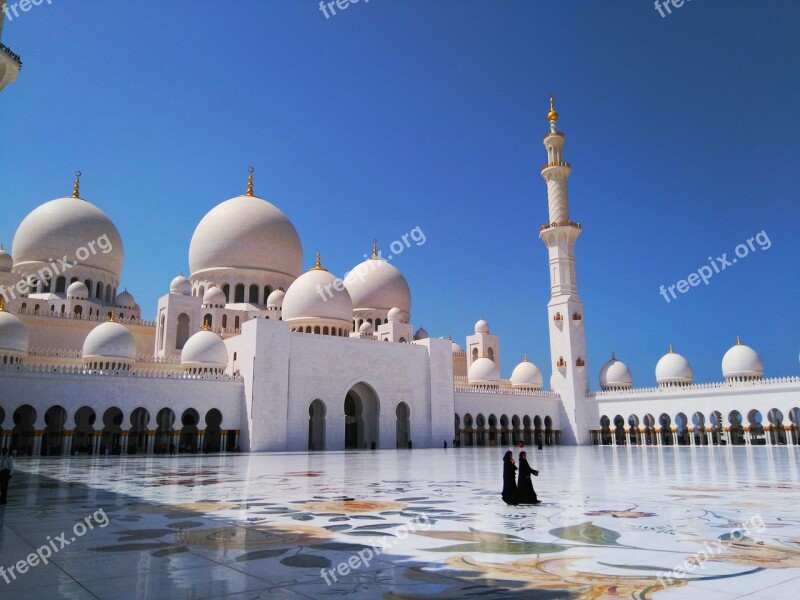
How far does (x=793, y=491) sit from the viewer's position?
7.48 m

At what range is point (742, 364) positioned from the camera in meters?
28.9

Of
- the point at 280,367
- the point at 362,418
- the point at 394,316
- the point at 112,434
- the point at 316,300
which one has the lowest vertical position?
the point at 112,434

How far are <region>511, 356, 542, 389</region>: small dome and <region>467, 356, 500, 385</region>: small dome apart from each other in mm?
1687

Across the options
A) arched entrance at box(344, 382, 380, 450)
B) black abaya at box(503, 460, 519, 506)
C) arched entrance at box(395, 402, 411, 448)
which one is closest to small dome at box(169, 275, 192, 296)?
arched entrance at box(344, 382, 380, 450)

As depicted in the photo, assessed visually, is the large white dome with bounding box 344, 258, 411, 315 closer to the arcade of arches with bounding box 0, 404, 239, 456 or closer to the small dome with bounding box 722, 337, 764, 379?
the arcade of arches with bounding box 0, 404, 239, 456

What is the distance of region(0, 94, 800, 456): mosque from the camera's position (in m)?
21.5

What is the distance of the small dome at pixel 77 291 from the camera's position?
87.1 ft

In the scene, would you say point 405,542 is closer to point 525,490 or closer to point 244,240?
point 525,490

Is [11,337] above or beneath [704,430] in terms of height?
above

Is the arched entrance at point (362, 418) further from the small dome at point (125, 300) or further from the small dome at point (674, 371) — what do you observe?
the small dome at point (674, 371)

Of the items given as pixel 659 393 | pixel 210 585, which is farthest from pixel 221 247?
pixel 210 585

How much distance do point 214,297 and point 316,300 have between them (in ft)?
17.0

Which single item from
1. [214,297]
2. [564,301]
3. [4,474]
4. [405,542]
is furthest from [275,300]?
[405,542]

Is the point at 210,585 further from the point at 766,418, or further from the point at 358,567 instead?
the point at 766,418
